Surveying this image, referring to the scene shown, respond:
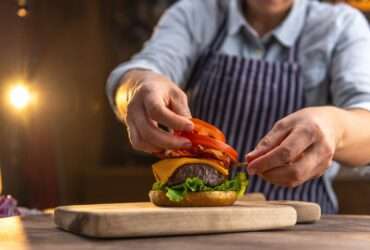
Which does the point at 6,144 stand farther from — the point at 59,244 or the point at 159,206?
the point at 59,244

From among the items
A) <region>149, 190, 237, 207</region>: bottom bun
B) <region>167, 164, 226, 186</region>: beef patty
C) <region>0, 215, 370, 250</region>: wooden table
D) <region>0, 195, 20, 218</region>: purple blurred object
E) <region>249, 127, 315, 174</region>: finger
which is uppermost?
<region>249, 127, 315, 174</region>: finger

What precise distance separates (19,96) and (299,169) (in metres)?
2.26

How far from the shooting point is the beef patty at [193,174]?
1.65m

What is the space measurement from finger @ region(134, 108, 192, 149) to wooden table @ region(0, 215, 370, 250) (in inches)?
12.1

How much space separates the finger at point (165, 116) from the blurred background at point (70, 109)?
1.75m

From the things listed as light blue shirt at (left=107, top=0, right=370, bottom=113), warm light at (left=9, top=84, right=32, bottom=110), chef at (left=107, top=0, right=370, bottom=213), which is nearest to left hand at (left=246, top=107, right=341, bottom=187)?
chef at (left=107, top=0, right=370, bottom=213)

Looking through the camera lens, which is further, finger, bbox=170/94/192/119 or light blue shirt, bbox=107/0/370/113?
light blue shirt, bbox=107/0/370/113

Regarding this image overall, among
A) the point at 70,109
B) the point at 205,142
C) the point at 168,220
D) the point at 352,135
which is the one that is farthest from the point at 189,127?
the point at 70,109

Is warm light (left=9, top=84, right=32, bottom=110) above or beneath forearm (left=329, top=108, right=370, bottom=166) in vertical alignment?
above

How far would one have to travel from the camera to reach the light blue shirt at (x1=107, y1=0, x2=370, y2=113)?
2.26 meters

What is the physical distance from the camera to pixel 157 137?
1.73m

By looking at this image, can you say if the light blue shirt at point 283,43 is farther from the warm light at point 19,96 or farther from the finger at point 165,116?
the warm light at point 19,96

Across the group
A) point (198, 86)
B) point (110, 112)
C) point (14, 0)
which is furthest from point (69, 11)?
point (198, 86)

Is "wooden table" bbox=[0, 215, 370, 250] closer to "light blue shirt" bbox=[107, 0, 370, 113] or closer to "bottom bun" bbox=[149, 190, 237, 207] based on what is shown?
"bottom bun" bbox=[149, 190, 237, 207]
